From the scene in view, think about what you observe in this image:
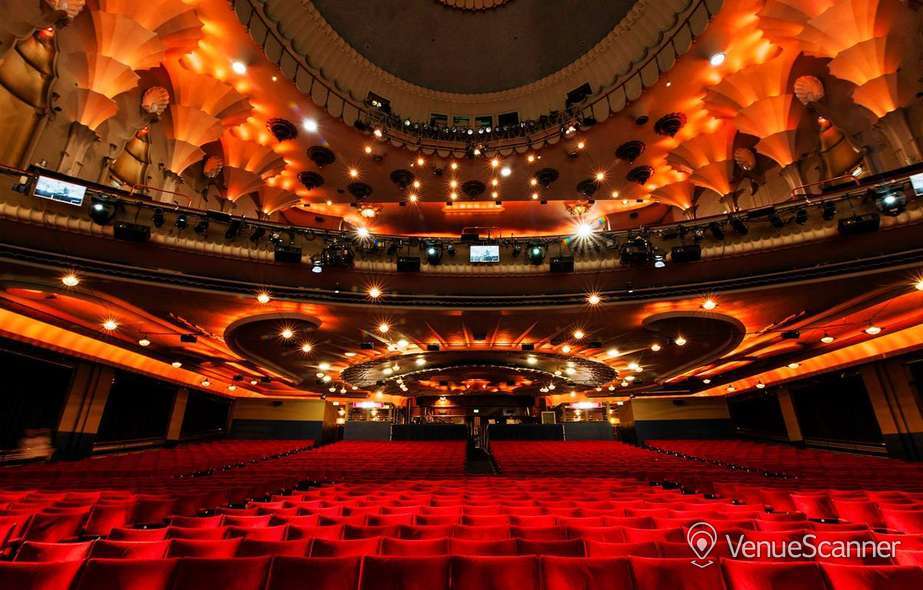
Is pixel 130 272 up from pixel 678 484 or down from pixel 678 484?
up

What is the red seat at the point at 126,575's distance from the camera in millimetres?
2219

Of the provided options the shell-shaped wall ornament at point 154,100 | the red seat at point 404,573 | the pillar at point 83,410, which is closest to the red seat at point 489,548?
the red seat at point 404,573

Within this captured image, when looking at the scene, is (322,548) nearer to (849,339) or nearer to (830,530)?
(830,530)

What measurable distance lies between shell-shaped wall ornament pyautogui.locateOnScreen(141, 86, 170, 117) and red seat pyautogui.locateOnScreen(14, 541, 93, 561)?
13.4m

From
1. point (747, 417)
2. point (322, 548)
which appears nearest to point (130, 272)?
point (322, 548)

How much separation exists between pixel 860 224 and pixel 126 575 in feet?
38.4

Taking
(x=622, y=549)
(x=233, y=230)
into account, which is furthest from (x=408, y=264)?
(x=622, y=549)

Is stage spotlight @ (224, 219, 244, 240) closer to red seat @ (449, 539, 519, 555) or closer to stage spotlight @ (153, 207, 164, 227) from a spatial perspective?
stage spotlight @ (153, 207, 164, 227)

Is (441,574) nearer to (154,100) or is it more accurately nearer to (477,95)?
(154,100)

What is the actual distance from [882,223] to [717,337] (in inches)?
Answer: 198

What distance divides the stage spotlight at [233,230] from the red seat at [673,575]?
964 centimetres

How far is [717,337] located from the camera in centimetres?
1176

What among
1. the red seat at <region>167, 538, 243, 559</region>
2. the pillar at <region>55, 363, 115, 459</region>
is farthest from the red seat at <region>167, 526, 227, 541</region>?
the pillar at <region>55, 363, 115, 459</region>

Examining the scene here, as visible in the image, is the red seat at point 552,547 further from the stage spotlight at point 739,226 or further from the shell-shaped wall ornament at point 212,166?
Result: the shell-shaped wall ornament at point 212,166
